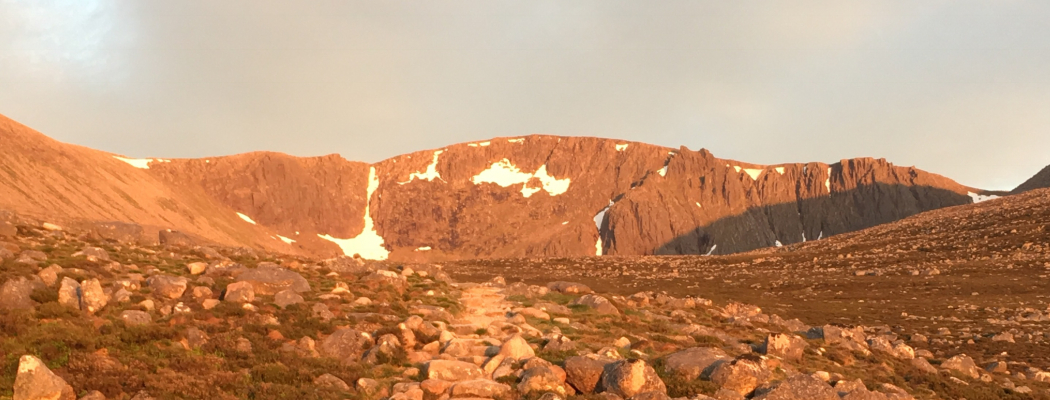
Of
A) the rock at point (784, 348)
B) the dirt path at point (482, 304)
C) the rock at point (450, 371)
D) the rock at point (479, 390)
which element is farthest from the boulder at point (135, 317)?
the rock at point (784, 348)

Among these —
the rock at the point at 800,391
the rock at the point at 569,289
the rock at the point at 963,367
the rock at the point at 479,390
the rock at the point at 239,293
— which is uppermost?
the rock at the point at 239,293

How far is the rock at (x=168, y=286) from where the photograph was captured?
25.5m

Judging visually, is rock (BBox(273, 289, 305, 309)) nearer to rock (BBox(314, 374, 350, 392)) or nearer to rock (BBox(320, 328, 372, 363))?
rock (BBox(320, 328, 372, 363))

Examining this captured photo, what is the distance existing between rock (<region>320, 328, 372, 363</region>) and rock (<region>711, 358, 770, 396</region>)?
39.9 ft

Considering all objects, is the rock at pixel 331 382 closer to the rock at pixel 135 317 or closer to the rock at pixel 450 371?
the rock at pixel 450 371

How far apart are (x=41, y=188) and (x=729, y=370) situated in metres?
154

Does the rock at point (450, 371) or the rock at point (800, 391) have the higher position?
the rock at point (450, 371)

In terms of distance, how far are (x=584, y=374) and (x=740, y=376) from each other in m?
5.23

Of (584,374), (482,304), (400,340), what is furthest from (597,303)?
(584,374)

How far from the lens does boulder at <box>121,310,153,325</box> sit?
21.8m

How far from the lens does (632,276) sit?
11556cm

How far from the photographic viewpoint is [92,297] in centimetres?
2252

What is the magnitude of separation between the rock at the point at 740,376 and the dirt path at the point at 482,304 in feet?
36.6

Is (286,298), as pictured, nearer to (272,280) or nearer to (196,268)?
(272,280)
